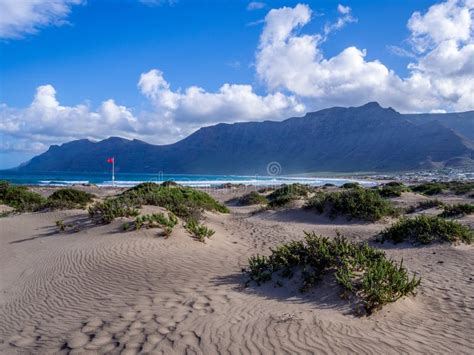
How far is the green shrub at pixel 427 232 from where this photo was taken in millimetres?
10281

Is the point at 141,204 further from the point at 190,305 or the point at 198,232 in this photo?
the point at 190,305

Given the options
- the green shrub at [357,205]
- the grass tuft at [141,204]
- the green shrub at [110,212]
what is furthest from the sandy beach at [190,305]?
the green shrub at [357,205]

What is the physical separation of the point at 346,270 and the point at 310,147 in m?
147

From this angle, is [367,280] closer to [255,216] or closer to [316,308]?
[316,308]

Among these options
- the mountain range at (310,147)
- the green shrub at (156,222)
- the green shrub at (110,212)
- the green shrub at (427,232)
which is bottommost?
the green shrub at (427,232)

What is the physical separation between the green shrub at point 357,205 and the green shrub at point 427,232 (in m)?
4.01

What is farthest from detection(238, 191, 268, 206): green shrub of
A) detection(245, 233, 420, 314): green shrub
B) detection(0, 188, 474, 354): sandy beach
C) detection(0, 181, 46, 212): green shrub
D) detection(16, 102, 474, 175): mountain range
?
detection(16, 102, 474, 175): mountain range

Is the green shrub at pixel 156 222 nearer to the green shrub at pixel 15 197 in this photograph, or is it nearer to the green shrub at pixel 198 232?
the green shrub at pixel 198 232

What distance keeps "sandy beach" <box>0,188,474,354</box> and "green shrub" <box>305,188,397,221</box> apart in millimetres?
5183

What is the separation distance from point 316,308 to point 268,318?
2.82 ft

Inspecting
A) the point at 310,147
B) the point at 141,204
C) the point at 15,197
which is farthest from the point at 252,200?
the point at 310,147

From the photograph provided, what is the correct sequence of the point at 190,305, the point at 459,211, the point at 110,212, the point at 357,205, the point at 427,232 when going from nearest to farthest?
the point at 190,305 → the point at 427,232 → the point at 110,212 → the point at 459,211 → the point at 357,205

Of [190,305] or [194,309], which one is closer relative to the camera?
[194,309]

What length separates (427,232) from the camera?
10523 millimetres
